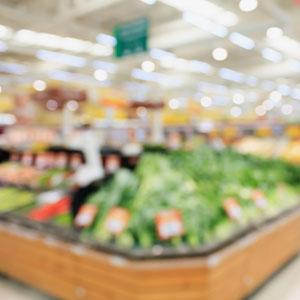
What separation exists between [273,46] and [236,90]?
11923 mm

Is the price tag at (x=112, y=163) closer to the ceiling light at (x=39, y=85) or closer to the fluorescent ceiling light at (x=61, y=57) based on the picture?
the fluorescent ceiling light at (x=61, y=57)

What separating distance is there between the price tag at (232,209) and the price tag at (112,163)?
2.05 meters

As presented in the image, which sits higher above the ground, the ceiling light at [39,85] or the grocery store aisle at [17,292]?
the ceiling light at [39,85]

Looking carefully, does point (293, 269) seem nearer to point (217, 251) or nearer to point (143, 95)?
point (217, 251)

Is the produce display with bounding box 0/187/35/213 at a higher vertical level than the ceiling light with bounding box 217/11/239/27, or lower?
lower

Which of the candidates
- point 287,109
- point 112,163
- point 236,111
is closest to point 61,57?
point 112,163

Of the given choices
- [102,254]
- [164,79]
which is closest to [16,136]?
[164,79]

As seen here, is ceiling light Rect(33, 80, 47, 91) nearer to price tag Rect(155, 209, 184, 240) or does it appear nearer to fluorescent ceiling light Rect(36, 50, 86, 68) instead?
fluorescent ceiling light Rect(36, 50, 86, 68)

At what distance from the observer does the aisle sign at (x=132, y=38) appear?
21.8ft

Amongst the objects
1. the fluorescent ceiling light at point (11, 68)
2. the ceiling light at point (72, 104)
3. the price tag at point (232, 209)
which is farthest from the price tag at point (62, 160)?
the fluorescent ceiling light at point (11, 68)

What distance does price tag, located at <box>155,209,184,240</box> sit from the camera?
258 centimetres

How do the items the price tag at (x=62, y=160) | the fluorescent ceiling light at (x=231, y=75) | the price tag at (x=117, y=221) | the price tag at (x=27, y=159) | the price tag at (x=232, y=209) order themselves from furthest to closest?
the fluorescent ceiling light at (x=231, y=75)
the price tag at (x=27, y=159)
the price tag at (x=62, y=160)
the price tag at (x=232, y=209)
the price tag at (x=117, y=221)

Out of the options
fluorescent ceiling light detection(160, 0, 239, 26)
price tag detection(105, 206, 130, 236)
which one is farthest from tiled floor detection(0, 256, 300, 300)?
fluorescent ceiling light detection(160, 0, 239, 26)

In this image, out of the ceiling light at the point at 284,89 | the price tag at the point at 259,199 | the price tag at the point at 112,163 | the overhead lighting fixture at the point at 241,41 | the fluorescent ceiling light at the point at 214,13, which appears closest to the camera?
the price tag at the point at 259,199
